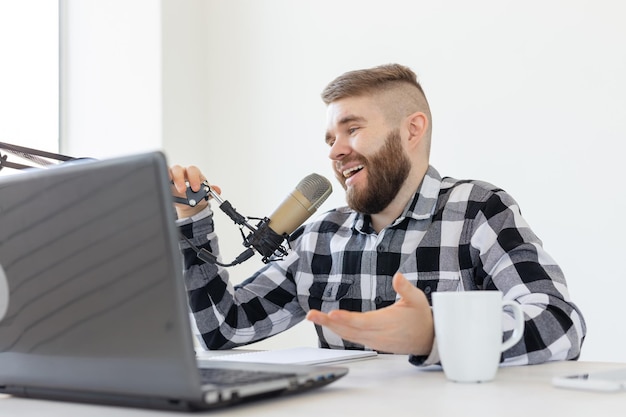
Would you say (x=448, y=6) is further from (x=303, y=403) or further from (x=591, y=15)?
(x=303, y=403)

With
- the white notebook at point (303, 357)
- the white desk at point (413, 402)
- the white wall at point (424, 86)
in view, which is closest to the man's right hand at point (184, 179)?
the white notebook at point (303, 357)

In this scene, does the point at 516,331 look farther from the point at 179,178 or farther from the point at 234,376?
the point at 179,178

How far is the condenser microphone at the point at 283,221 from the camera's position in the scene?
4.91 feet

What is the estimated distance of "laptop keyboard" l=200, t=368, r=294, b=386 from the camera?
0.80 metres

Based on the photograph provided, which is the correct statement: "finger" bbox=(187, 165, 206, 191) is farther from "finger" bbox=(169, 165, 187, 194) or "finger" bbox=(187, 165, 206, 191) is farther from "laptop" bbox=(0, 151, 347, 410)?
"laptop" bbox=(0, 151, 347, 410)

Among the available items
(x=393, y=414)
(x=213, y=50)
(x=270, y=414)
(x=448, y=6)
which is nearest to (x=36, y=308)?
(x=270, y=414)

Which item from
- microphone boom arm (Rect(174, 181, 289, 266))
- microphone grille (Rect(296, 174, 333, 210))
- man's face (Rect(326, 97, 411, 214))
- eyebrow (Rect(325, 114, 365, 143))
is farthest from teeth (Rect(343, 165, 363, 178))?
microphone boom arm (Rect(174, 181, 289, 266))

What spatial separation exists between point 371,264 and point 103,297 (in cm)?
107

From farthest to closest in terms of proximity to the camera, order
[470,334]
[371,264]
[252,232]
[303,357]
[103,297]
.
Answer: [371,264] → [252,232] → [303,357] → [470,334] → [103,297]

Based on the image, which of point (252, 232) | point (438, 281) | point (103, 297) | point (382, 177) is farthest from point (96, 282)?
point (382, 177)

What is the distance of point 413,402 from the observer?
2.68ft

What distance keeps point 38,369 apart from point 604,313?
6.25 ft

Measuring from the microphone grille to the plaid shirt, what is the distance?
8.2 inches

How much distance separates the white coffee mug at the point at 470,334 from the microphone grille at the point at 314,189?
2.14ft
